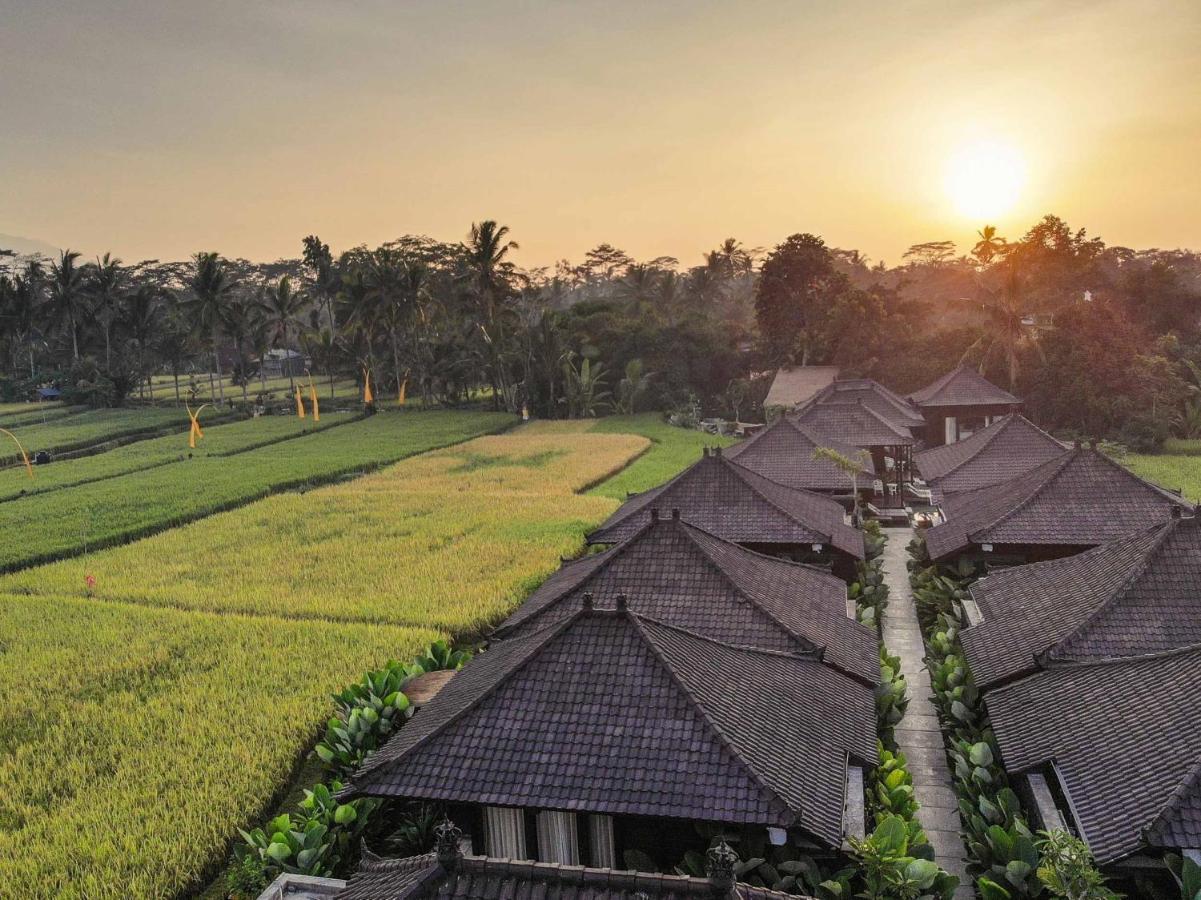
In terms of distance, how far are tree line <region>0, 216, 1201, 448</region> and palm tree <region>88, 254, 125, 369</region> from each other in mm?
186

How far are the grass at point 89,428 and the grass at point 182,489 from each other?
29.9 ft

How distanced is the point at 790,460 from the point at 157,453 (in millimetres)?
30750

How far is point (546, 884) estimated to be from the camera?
5.58 metres

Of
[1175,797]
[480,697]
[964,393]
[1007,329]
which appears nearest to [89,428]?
[964,393]

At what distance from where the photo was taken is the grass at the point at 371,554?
17.7 meters

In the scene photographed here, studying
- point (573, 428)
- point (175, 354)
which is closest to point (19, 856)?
point (573, 428)

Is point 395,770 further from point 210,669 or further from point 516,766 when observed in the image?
point 210,669

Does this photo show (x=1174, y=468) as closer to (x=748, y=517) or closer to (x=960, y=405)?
(x=960, y=405)

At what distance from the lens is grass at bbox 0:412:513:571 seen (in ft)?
78.3

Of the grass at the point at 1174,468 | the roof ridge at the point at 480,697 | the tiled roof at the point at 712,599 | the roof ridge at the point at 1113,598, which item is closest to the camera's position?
the roof ridge at the point at 480,697

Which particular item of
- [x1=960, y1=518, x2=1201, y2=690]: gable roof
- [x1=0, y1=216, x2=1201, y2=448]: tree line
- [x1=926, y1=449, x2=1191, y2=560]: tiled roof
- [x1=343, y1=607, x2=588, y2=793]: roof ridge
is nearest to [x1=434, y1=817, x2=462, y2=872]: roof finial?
[x1=343, y1=607, x2=588, y2=793]: roof ridge

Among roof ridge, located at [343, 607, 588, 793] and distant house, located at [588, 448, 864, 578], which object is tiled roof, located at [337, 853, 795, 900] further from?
distant house, located at [588, 448, 864, 578]

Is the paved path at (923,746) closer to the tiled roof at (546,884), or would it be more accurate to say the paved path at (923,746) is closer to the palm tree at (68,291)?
the tiled roof at (546,884)

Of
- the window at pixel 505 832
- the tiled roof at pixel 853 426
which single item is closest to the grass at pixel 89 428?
the tiled roof at pixel 853 426
